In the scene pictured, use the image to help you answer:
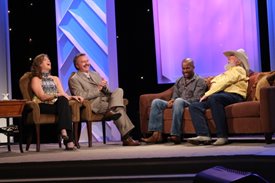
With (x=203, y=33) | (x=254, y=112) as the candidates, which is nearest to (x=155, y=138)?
(x=254, y=112)

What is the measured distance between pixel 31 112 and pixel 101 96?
35.8 inches

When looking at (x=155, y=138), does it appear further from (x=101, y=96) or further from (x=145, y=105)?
(x=101, y=96)

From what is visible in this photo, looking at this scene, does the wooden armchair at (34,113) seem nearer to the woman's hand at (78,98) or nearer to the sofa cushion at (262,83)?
the woman's hand at (78,98)

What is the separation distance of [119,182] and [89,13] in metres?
4.26

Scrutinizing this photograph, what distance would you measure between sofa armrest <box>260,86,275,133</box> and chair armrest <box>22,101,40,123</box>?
2.34 metres

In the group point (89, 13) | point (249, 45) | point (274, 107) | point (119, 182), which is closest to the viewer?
point (119, 182)

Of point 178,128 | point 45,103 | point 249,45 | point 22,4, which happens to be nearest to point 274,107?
point 178,128

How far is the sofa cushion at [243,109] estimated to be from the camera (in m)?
5.06

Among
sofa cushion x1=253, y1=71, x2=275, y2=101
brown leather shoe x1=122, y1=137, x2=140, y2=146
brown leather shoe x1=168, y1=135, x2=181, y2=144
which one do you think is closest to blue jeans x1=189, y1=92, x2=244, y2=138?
sofa cushion x1=253, y1=71, x2=275, y2=101

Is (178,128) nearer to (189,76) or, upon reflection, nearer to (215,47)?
(189,76)

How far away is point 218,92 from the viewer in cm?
548

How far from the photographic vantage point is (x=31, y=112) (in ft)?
18.5

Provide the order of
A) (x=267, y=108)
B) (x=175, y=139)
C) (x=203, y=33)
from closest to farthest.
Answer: (x=267, y=108) < (x=175, y=139) < (x=203, y=33)

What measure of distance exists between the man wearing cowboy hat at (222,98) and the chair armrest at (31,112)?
5.37 feet
